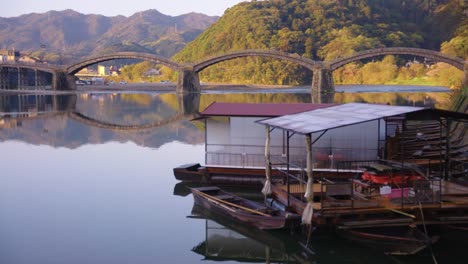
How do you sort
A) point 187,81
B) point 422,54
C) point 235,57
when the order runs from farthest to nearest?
1. point 187,81
2. point 235,57
3. point 422,54

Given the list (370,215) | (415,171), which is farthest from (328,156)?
(370,215)

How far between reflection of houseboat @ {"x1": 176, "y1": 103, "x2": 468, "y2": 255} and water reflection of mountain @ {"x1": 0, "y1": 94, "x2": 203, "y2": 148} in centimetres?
1094

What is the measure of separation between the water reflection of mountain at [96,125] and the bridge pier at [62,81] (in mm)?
30433

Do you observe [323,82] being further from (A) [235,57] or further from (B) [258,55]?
(A) [235,57]

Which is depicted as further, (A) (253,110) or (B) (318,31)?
(B) (318,31)

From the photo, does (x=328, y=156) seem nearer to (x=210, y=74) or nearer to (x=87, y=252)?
(x=87, y=252)

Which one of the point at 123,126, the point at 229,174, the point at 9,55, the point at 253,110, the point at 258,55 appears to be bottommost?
the point at 229,174

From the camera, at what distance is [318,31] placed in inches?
4377

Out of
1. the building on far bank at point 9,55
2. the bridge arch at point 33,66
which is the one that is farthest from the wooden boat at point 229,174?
the building on far bank at point 9,55

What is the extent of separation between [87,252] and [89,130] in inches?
1017

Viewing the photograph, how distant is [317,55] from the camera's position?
349 feet

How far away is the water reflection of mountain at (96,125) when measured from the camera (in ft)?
110

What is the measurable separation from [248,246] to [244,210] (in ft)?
4.02

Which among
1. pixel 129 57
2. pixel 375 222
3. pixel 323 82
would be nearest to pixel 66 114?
pixel 129 57
